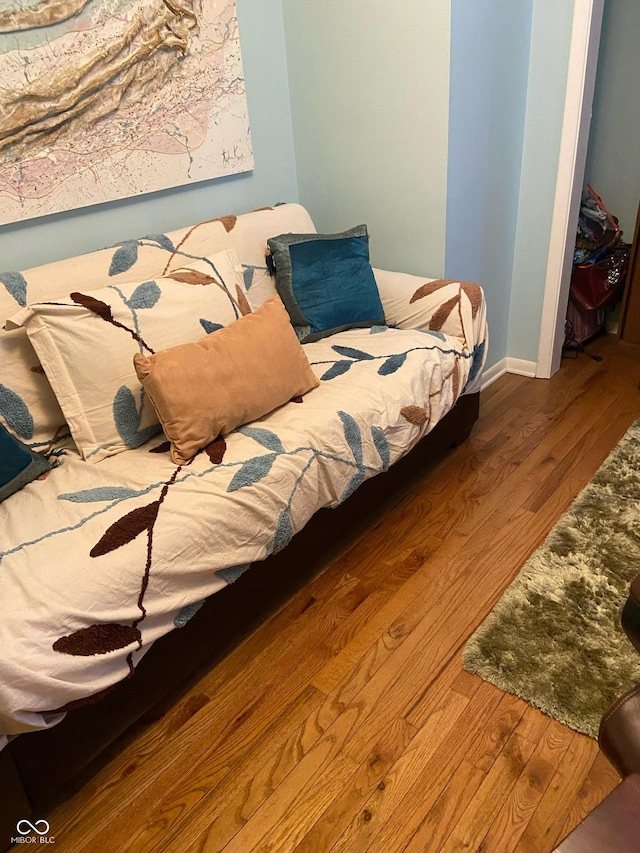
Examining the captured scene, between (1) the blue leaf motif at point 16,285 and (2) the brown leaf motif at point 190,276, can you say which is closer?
(1) the blue leaf motif at point 16,285

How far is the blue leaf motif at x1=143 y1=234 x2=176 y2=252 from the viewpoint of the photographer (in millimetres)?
2031

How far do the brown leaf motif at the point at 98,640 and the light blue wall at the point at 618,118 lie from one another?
126 inches

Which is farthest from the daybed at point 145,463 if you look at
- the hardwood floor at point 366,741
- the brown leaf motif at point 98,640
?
the hardwood floor at point 366,741

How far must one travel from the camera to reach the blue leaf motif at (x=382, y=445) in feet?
5.99

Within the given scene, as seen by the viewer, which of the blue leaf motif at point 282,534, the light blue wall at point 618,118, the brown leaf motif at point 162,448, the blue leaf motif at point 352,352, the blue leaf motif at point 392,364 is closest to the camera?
the blue leaf motif at point 282,534

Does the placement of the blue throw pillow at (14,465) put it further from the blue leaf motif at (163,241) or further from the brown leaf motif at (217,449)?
the blue leaf motif at (163,241)

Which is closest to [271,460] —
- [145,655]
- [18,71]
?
[145,655]

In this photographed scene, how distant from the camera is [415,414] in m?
1.95

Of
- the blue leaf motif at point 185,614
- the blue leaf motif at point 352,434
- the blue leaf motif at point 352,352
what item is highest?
the blue leaf motif at point 352,352

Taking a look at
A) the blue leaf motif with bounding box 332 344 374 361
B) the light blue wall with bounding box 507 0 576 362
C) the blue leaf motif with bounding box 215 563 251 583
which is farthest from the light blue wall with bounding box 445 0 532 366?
the blue leaf motif with bounding box 215 563 251 583

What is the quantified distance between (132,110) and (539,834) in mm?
2258

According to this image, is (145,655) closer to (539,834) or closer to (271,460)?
(271,460)

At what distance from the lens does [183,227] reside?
7.63 feet
